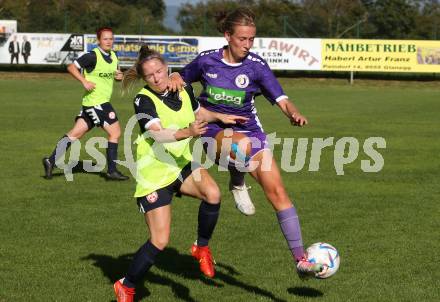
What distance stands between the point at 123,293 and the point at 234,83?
1989mm

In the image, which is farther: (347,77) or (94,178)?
(347,77)

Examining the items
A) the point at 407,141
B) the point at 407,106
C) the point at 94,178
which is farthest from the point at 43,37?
the point at 94,178

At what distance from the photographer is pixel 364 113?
80.4ft

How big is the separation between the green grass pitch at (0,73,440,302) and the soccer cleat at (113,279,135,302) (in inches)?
13.4

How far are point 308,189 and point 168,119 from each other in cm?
A: 574

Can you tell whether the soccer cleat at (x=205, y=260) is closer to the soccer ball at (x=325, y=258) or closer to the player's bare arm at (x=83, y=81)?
the soccer ball at (x=325, y=258)

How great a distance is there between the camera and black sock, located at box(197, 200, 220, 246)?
6.88 metres

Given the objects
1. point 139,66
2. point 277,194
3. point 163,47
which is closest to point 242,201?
point 277,194

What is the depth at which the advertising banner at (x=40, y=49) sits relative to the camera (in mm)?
40312

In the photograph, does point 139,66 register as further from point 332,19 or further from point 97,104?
point 332,19

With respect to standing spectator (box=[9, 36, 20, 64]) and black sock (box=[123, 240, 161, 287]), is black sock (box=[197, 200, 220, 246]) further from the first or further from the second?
standing spectator (box=[9, 36, 20, 64])

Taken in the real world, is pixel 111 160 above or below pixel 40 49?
below

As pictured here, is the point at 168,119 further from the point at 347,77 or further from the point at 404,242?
the point at 347,77

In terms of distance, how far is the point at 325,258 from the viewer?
5988mm
